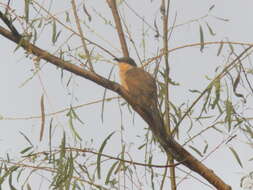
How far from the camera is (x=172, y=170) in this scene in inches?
91.2

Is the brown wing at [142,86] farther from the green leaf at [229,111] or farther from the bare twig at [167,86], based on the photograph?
the green leaf at [229,111]

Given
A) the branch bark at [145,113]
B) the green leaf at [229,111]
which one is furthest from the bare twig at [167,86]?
the green leaf at [229,111]

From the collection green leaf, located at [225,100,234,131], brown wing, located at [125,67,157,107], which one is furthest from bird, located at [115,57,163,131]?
green leaf, located at [225,100,234,131]

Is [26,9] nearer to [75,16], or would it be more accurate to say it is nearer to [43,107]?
[75,16]

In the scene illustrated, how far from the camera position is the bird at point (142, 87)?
244 centimetres

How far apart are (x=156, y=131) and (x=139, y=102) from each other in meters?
0.32

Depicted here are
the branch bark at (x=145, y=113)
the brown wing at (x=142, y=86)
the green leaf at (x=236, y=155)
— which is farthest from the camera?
the brown wing at (x=142, y=86)

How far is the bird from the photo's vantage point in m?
2.44

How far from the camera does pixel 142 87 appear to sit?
3.11m

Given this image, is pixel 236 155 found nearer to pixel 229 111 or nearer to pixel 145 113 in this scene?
pixel 229 111

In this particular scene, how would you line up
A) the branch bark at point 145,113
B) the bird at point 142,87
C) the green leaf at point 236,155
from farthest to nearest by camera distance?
the bird at point 142,87 < the green leaf at point 236,155 < the branch bark at point 145,113

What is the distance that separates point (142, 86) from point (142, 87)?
0.03 m

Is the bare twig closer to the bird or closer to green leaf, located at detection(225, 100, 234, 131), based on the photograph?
the bird

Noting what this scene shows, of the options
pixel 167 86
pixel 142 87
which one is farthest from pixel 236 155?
pixel 142 87
